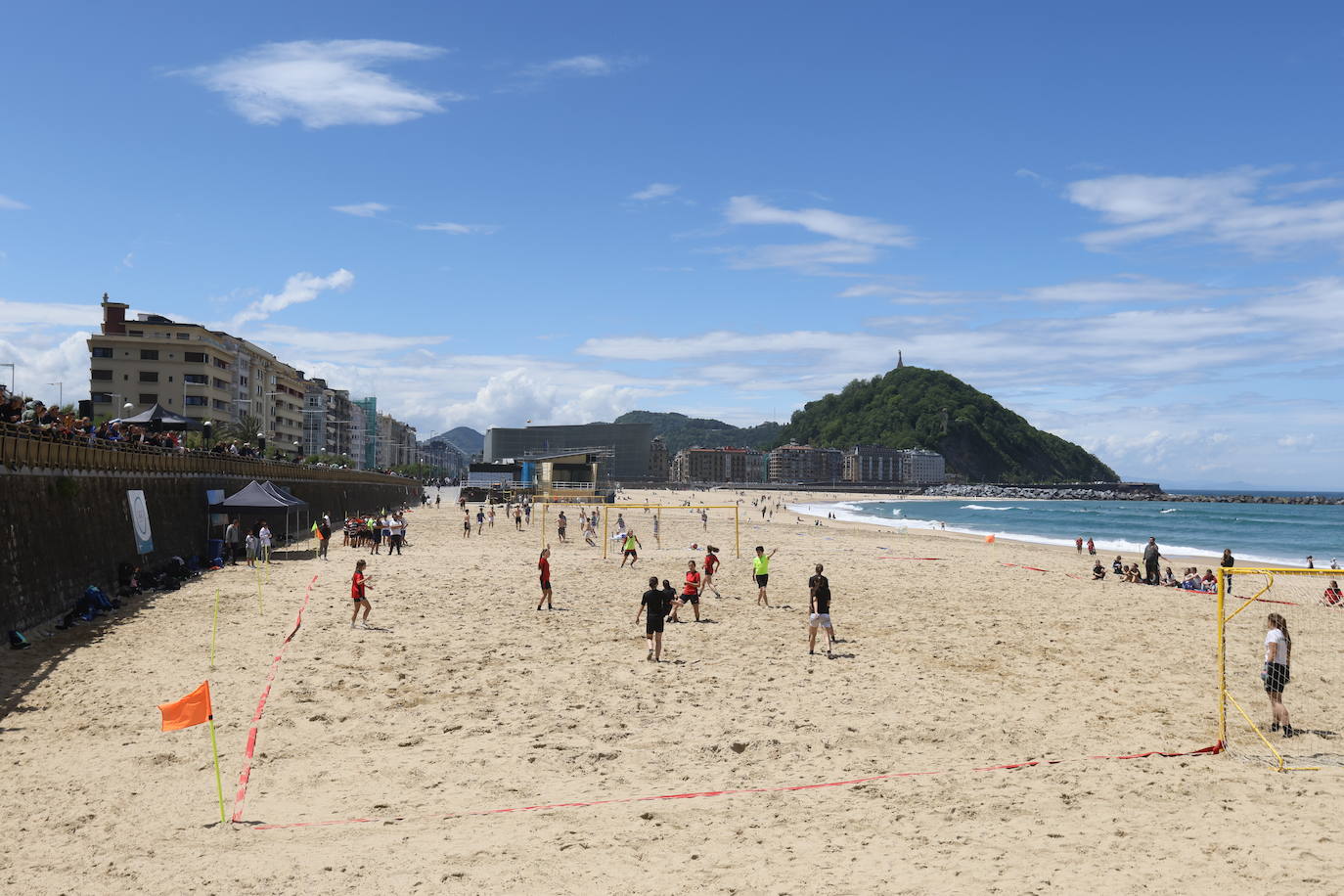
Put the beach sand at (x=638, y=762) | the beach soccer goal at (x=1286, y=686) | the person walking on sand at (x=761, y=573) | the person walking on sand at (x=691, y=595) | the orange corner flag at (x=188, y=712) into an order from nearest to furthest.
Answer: the beach sand at (x=638, y=762)
the orange corner flag at (x=188, y=712)
the beach soccer goal at (x=1286, y=686)
the person walking on sand at (x=691, y=595)
the person walking on sand at (x=761, y=573)

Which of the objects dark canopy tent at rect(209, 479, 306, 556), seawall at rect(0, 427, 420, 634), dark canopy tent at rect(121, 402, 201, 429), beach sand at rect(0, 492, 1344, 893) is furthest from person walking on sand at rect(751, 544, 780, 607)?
dark canopy tent at rect(121, 402, 201, 429)

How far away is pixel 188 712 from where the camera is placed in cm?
837

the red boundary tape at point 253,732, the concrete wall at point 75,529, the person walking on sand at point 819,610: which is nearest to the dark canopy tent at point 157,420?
the concrete wall at point 75,529

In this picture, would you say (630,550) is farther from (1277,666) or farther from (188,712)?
(188,712)

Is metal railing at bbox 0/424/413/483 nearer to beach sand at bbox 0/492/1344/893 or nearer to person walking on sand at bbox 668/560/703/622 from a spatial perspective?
beach sand at bbox 0/492/1344/893

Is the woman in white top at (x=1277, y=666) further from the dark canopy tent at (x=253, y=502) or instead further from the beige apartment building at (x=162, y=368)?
the beige apartment building at (x=162, y=368)

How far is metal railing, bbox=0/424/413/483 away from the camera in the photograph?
1644 cm

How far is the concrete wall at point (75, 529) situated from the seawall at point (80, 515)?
0.02m

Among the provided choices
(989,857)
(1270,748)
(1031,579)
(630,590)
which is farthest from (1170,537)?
(989,857)

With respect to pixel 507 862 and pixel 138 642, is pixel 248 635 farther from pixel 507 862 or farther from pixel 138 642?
pixel 507 862

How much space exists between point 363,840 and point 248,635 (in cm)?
945

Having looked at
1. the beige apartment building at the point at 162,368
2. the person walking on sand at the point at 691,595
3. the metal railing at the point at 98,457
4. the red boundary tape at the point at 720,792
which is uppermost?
the beige apartment building at the point at 162,368

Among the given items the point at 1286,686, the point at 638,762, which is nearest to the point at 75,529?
the point at 638,762

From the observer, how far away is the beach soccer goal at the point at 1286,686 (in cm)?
986
